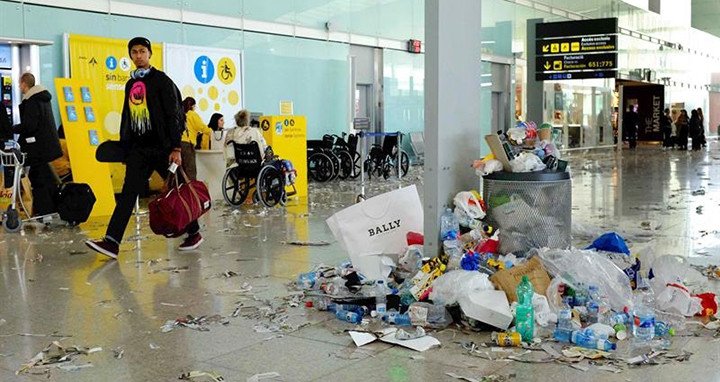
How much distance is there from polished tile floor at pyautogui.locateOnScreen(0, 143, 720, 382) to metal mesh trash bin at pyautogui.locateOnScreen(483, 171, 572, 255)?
153 centimetres

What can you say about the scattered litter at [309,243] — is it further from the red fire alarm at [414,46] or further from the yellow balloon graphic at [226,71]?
the red fire alarm at [414,46]

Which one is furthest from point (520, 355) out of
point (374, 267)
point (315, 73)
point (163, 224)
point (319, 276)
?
point (315, 73)

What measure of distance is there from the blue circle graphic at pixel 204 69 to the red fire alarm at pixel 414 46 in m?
8.28

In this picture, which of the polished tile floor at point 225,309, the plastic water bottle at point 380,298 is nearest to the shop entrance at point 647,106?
the polished tile floor at point 225,309

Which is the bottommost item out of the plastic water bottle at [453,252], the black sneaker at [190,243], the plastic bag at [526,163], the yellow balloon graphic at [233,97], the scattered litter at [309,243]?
the scattered litter at [309,243]

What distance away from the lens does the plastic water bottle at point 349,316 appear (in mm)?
4953

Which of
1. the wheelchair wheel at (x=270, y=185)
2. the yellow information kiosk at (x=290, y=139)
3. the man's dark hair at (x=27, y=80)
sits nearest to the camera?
the man's dark hair at (x=27, y=80)

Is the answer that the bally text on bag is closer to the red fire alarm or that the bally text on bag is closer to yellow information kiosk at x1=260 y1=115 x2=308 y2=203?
yellow information kiosk at x1=260 y1=115 x2=308 y2=203

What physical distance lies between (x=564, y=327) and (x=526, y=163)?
175 cm

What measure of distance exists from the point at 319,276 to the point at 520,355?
224 cm

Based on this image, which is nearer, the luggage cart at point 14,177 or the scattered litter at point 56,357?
the scattered litter at point 56,357

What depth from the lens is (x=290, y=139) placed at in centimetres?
1398

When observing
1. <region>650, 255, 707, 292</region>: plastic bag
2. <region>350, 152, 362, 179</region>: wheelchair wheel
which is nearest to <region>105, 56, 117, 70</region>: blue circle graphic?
<region>350, 152, 362, 179</region>: wheelchair wheel

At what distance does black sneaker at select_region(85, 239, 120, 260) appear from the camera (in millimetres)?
7238
